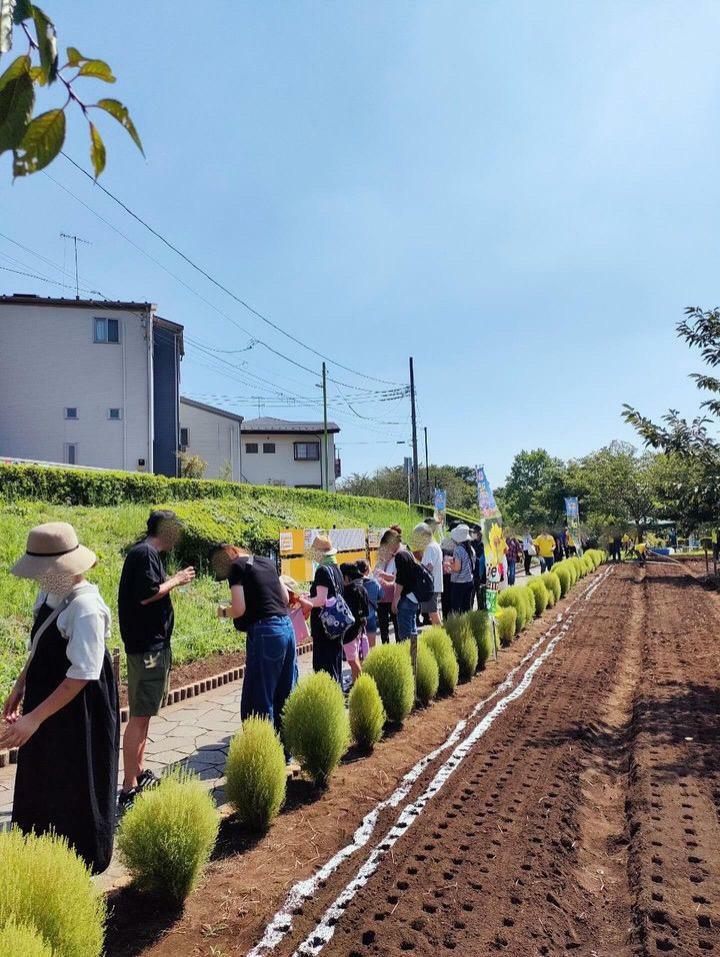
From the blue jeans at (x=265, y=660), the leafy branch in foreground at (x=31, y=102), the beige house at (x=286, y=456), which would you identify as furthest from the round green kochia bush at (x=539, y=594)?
the beige house at (x=286, y=456)

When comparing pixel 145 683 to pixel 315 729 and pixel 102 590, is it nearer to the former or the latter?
pixel 315 729

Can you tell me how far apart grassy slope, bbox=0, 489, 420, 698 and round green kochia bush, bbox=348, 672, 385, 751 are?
3.09m

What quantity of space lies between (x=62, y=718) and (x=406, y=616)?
14.6ft

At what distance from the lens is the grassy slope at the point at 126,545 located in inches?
290

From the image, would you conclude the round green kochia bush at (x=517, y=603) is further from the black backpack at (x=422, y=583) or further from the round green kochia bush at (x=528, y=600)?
the black backpack at (x=422, y=583)

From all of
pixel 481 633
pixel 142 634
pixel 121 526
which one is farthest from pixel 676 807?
pixel 121 526

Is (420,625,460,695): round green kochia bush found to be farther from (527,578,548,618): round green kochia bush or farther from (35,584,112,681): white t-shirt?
(527,578,548,618): round green kochia bush

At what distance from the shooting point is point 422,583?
660 cm

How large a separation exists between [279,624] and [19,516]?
346 inches

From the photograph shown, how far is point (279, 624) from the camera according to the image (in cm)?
421

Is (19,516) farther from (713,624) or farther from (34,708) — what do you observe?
(713,624)

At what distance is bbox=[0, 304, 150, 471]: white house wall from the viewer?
24.7 m

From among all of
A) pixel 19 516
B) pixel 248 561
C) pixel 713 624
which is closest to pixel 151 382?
pixel 19 516

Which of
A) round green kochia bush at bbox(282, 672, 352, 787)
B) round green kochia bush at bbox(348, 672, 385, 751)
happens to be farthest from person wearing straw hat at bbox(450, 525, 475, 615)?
round green kochia bush at bbox(282, 672, 352, 787)
